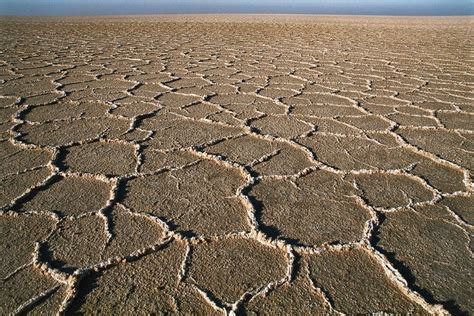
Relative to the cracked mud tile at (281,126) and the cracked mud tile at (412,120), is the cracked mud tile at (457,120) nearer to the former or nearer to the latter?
the cracked mud tile at (412,120)

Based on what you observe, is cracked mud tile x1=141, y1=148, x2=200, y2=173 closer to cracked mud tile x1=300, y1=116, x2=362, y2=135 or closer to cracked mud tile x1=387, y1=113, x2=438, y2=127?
cracked mud tile x1=300, y1=116, x2=362, y2=135

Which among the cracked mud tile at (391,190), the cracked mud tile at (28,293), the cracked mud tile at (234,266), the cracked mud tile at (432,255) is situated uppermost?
the cracked mud tile at (28,293)

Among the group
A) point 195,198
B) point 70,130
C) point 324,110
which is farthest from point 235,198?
point 324,110

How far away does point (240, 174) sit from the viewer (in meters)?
1.79

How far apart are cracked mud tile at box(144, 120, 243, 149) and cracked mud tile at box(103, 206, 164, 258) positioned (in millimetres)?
673

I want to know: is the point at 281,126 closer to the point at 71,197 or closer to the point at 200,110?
the point at 200,110

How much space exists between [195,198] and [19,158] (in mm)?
959

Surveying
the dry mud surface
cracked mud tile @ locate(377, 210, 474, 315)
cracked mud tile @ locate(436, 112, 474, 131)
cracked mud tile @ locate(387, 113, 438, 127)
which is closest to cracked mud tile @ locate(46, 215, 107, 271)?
the dry mud surface

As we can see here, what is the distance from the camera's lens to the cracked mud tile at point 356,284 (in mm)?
1051

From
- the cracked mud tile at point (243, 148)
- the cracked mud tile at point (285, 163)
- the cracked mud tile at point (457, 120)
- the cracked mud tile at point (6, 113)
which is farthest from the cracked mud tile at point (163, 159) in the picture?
the cracked mud tile at point (457, 120)

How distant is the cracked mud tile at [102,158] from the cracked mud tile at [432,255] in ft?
3.79

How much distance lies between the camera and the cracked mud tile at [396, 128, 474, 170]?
76.7 inches

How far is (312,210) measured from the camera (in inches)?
58.9

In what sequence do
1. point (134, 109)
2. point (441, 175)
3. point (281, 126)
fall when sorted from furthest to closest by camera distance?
point (134, 109), point (281, 126), point (441, 175)
